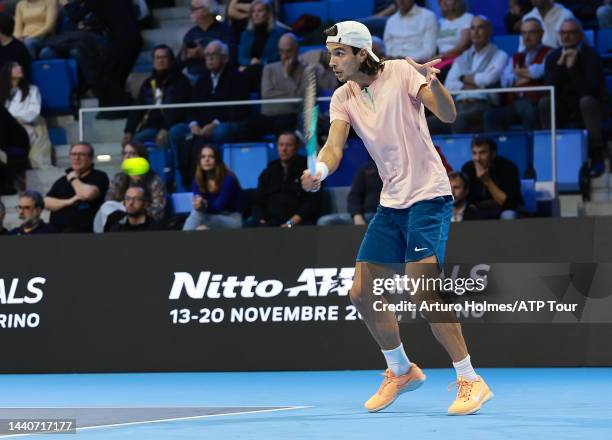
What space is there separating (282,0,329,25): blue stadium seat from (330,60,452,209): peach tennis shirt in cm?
841

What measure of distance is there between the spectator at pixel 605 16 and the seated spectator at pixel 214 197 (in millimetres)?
4868

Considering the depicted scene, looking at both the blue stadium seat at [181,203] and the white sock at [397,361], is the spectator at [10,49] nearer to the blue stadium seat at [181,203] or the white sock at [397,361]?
the blue stadium seat at [181,203]

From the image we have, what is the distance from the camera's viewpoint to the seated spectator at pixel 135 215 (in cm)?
1162

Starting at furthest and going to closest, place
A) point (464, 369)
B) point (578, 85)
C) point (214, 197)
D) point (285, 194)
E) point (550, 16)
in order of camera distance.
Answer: point (550, 16) → point (578, 85) → point (214, 197) → point (285, 194) → point (464, 369)

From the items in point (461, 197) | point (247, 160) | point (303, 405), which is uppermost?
point (247, 160)

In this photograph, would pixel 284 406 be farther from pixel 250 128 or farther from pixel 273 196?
pixel 250 128

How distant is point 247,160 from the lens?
12.3 meters

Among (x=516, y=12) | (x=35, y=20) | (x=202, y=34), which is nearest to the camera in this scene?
(x=516, y=12)

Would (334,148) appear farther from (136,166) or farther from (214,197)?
(136,166)

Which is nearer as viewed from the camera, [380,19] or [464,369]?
[464,369]

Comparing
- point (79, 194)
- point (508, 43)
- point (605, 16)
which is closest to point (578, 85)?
point (508, 43)

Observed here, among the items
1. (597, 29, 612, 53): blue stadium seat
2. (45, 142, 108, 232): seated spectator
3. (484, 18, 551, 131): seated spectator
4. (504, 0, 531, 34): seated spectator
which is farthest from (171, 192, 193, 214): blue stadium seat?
(597, 29, 612, 53): blue stadium seat

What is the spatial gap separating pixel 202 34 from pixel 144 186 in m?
3.36

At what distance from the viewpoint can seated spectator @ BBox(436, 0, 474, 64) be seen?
1337 centimetres
